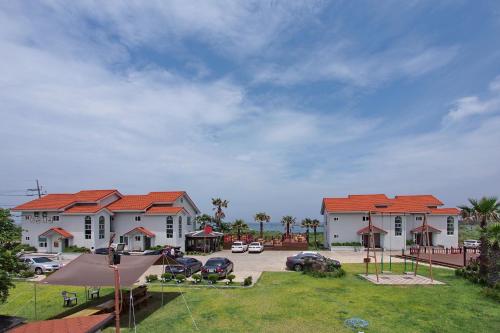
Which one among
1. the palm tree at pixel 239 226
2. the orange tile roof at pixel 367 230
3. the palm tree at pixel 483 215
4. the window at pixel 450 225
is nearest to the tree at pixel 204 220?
the palm tree at pixel 239 226

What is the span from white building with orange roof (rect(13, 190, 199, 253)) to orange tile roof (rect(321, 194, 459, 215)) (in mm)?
21791

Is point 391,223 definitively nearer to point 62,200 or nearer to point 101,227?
point 101,227

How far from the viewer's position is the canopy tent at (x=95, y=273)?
48.4 feet

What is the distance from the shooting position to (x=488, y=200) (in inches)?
902

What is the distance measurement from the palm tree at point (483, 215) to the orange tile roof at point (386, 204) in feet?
75.0

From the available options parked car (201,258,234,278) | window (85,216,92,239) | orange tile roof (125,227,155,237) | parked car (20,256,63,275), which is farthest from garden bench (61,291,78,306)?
window (85,216,92,239)

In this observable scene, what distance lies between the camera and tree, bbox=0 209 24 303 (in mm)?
11289

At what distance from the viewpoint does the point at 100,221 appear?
4616cm

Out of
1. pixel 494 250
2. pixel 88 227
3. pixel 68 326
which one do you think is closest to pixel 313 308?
pixel 68 326

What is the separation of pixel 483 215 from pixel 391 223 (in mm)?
24206

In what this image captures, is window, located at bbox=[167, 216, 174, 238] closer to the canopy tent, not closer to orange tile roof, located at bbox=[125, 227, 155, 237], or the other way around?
orange tile roof, located at bbox=[125, 227, 155, 237]

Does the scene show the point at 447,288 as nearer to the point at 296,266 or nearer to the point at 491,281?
the point at 491,281

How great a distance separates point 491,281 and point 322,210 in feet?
123

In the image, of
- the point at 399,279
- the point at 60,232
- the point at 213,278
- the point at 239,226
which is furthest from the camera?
the point at 239,226
